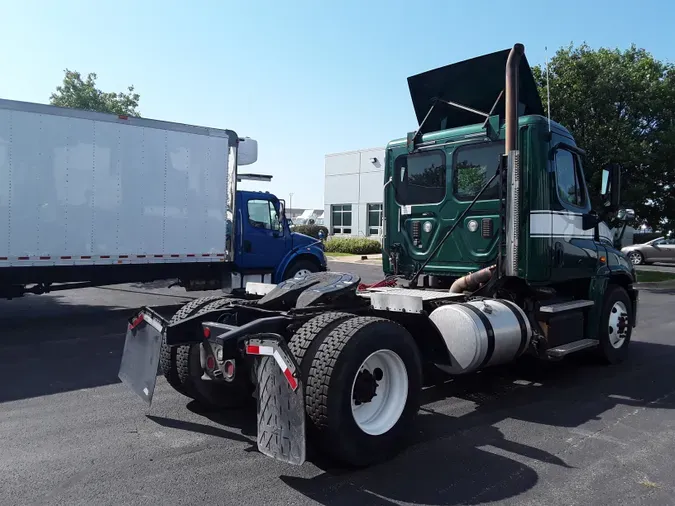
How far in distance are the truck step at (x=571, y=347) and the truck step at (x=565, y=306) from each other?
381mm

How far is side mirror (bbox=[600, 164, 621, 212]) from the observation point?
23.1 ft

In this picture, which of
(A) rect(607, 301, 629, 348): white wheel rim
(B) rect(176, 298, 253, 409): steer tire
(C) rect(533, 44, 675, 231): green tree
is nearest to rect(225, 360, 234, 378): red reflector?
(B) rect(176, 298, 253, 409): steer tire

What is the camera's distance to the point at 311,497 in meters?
3.63

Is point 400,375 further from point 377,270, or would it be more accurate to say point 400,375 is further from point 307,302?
point 377,270

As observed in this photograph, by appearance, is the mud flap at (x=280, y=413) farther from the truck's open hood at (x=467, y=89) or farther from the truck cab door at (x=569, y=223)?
the truck's open hood at (x=467, y=89)

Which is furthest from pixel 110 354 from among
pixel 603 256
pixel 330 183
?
pixel 330 183

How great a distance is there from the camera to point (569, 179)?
6902 millimetres

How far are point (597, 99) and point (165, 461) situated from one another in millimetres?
18271

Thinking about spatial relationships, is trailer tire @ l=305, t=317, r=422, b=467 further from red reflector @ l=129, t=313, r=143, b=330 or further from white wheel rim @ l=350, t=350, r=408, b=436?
red reflector @ l=129, t=313, r=143, b=330

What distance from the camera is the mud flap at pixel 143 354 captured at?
4.62 m

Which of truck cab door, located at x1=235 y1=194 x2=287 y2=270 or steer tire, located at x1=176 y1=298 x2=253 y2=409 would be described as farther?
truck cab door, located at x1=235 y1=194 x2=287 y2=270

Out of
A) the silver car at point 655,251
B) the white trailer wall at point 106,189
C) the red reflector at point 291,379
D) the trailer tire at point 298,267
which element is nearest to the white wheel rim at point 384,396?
the red reflector at point 291,379

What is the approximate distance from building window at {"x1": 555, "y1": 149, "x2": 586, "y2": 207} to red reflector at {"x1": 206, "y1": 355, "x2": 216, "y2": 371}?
4.23 meters

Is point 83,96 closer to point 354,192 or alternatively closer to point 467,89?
point 354,192
